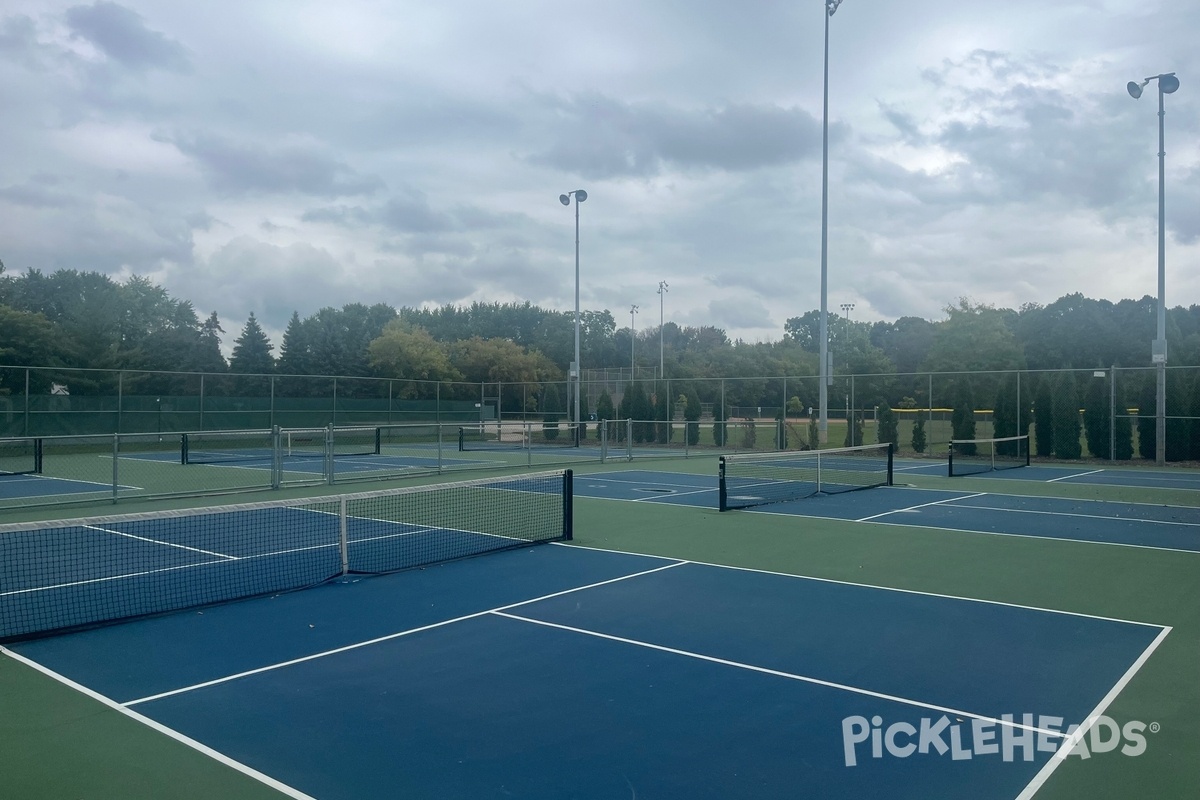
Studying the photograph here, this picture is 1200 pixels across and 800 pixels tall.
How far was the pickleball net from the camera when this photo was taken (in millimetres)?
8523

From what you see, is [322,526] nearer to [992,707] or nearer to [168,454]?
[992,707]

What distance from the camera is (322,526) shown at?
13.4 m

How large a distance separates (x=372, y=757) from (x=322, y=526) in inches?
354

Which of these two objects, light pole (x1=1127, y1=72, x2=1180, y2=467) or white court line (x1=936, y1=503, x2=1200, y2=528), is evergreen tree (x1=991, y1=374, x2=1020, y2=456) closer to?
light pole (x1=1127, y1=72, x2=1180, y2=467)

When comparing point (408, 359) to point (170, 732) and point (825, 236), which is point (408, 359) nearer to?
point (825, 236)

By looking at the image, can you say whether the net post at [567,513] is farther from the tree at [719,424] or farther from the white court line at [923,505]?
the tree at [719,424]

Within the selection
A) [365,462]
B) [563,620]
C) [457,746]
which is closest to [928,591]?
[563,620]

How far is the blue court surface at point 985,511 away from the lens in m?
12.9

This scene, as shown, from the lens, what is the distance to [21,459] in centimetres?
2661

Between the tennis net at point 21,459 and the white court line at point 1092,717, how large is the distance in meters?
19.6

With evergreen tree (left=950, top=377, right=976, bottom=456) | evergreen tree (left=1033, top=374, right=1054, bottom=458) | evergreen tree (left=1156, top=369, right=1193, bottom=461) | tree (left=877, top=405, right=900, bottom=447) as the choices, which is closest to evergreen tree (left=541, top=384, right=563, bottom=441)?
tree (left=877, top=405, right=900, bottom=447)

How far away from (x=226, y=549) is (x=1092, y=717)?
1003 centimetres

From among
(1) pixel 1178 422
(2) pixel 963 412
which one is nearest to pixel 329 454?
(2) pixel 963 412

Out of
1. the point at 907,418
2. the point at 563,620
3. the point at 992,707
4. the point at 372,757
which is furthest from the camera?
the point at 907,418
